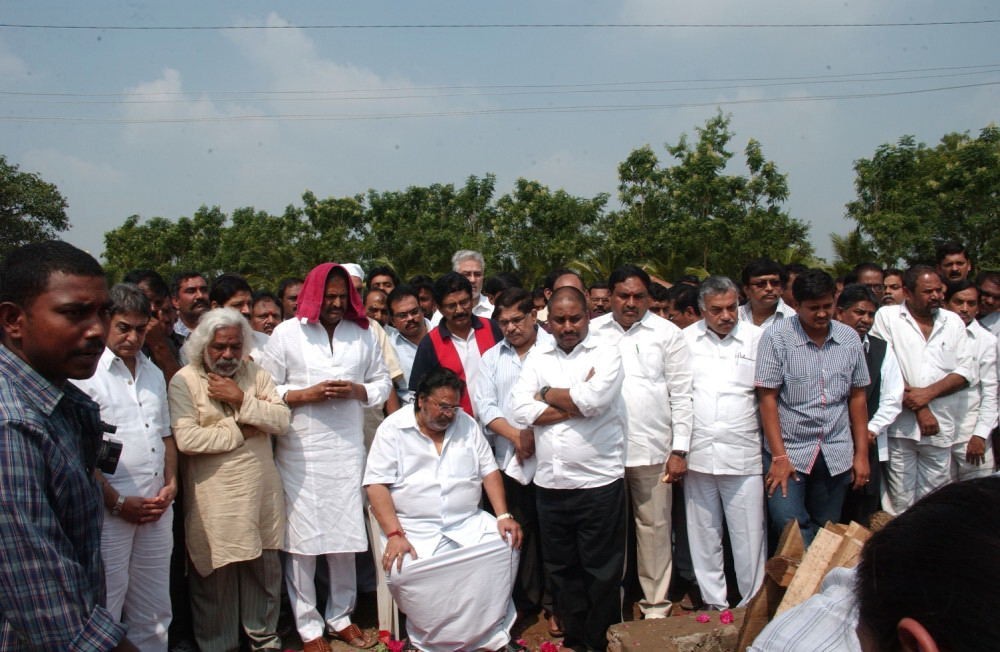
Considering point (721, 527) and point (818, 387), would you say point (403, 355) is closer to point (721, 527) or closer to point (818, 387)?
point (721, 527)

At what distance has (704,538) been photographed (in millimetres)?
4621

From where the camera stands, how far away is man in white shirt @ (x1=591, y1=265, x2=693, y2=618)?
4492 mm

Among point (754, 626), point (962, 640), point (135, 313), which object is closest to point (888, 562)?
point (962, 640)

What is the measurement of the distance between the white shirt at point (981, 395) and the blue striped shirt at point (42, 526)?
5.40m

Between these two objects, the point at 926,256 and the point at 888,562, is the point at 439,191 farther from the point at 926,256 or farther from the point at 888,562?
the point at 888,562

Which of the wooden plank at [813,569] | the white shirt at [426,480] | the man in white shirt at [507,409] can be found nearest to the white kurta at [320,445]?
the white shirt at [426,480]

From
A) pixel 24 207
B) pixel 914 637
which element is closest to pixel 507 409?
pixel 914 637

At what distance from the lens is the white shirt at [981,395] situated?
5137mm

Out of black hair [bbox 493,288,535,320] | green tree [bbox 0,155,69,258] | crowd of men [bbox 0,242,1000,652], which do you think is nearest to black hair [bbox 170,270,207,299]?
crowd of men [bbox 0,242,1000,652]

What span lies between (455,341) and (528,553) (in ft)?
4.93

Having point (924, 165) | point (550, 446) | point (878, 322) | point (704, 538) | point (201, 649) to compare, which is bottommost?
point (201, 649)

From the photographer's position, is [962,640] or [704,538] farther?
[704,538]

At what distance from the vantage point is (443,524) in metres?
4.25

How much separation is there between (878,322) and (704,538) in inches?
81.5
